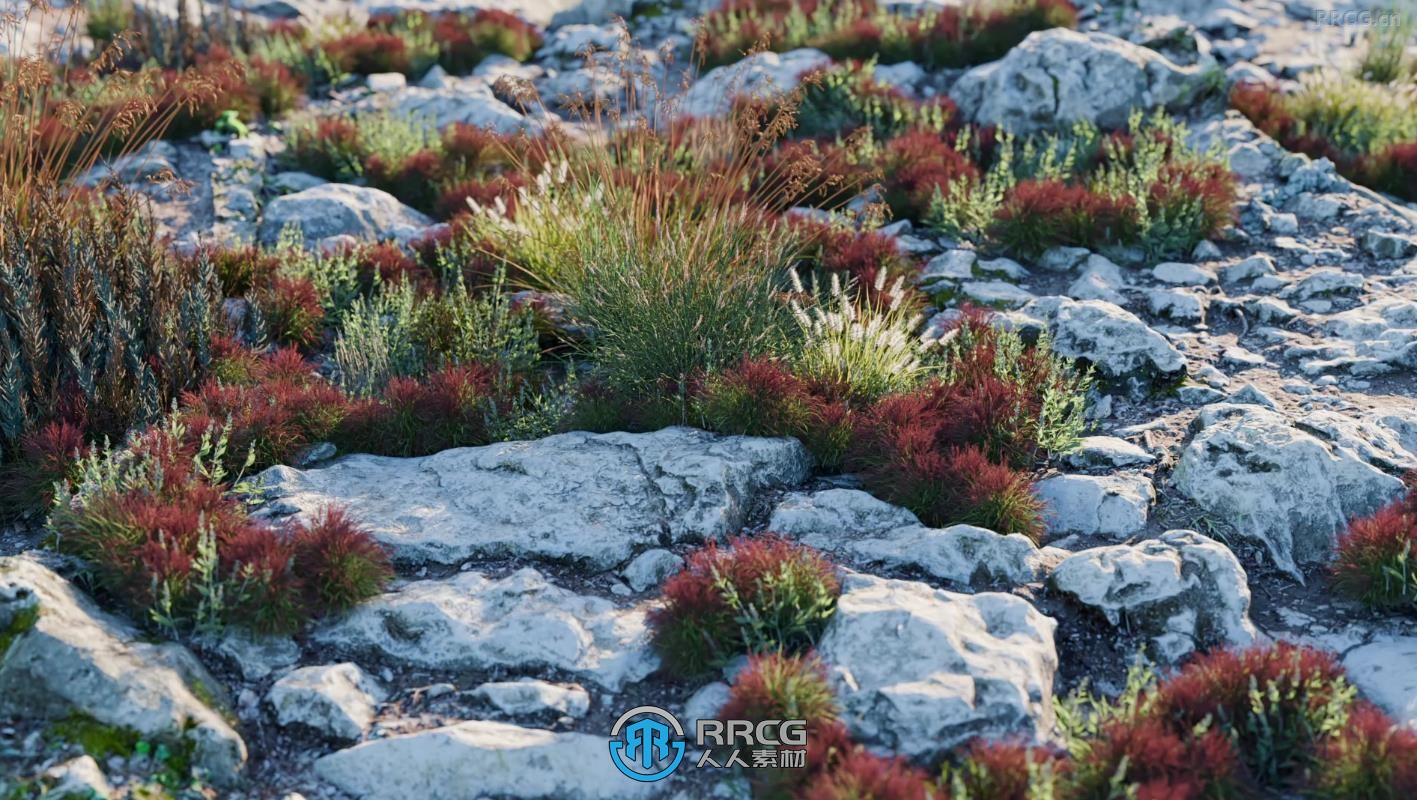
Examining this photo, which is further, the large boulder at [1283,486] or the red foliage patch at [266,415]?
the red foliage patch at [266,415]

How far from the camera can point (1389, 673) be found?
4.90 meters

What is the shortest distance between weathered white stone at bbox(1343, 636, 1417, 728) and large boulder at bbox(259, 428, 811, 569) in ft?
8.79

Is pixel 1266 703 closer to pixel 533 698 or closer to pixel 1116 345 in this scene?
pixel 533 698

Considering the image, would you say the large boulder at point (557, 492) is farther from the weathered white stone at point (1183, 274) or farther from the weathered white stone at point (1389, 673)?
the weathered white stone at point (1183, 274)

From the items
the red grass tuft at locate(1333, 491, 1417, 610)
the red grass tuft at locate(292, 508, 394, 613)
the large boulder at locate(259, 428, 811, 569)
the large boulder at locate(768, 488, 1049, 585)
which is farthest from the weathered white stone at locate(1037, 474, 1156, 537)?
the red grass tuft at locate(292, 508, 394, 613)

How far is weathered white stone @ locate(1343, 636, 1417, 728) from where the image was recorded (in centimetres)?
470

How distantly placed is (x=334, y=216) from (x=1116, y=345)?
591 centimetres

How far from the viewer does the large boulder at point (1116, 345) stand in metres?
Answer: 7.19

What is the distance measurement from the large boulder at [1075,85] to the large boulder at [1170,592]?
6.82 m

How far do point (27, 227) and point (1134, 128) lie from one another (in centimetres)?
841

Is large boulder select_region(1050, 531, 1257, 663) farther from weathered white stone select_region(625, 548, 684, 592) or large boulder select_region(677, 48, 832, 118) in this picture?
large boulder select_region(677, 48, 832, 118)

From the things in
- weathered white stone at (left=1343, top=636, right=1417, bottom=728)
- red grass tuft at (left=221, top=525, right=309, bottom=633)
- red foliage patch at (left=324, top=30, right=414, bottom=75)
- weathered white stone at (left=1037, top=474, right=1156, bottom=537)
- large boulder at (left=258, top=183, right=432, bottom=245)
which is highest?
red foliage patch at (left=324, top=30, right=414, bottom=75)

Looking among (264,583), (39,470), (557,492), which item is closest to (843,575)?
(557,492)

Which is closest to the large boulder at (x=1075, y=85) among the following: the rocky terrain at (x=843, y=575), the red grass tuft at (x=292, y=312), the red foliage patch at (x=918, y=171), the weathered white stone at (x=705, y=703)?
the red foliage patch at (x=918, y=171)
